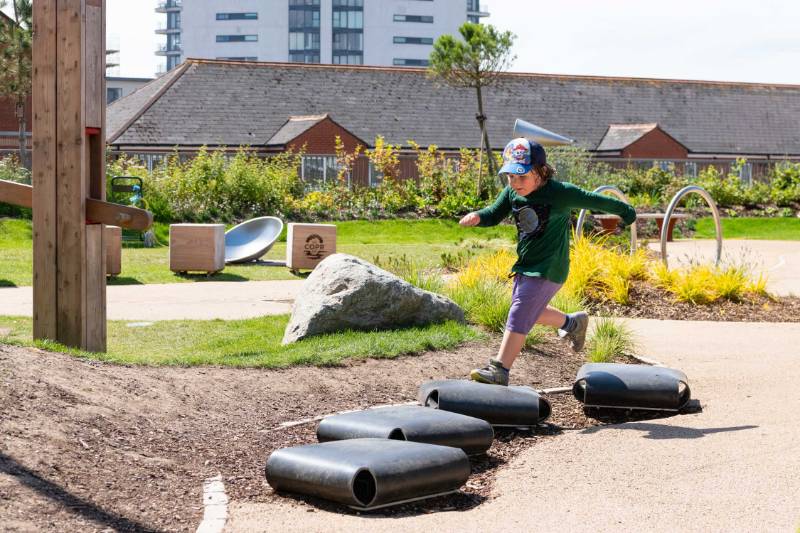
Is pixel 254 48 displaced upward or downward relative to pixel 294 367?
upward

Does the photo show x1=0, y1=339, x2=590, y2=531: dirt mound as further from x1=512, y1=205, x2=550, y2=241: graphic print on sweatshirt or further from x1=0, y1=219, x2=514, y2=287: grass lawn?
x1=0, y1=219, x2=514, y2=287: grass lawn

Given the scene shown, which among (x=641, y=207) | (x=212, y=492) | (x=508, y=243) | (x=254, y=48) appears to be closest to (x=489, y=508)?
(x=212, y=492)

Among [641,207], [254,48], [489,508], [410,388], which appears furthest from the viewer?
[254,48]

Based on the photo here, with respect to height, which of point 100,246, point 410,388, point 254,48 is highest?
point 254,48

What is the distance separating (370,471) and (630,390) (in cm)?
277

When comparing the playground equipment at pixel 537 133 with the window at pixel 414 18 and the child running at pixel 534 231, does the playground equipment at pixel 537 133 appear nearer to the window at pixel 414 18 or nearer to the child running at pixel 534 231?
the child running at pixel 534 231

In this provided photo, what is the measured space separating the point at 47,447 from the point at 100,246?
3184 millimetres

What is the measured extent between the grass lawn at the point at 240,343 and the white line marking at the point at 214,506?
8.11 ft

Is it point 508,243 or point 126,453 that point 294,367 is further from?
point 508,243

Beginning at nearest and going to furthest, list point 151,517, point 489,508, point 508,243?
point 151,517 < point 489,508 < point 508,243

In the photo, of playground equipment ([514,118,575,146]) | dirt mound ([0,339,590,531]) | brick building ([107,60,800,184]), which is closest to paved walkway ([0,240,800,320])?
playground equipment ([514,118,575,146])

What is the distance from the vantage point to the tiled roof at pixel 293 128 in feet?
133

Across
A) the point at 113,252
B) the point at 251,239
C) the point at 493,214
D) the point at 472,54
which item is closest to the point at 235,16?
the point at 472,54

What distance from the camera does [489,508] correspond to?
16.3ft
